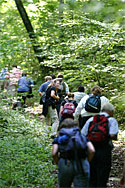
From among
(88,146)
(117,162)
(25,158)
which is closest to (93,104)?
(25,158)

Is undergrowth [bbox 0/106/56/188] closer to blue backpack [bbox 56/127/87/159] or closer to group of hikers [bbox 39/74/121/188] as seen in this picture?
group of hikers [bbox 39/74/121/188]

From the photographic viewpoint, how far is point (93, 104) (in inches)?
307

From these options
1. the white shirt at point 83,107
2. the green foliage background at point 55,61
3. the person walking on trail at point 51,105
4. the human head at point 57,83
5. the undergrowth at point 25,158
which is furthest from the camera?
the human head at point 57,83

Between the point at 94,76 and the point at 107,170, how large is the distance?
7.32m

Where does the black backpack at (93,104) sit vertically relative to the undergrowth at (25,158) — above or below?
above

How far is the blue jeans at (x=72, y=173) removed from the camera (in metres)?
5.07

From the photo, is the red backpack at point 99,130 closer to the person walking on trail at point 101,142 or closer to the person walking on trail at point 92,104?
the person walking on trail at point 101,142

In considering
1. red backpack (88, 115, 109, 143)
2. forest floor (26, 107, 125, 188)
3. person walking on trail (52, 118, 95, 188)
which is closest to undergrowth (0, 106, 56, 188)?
forest floor (26, 107, 125, 188)

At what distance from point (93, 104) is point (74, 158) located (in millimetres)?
2868

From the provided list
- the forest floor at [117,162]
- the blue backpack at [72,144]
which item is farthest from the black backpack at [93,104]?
the blue backpack at [72,144]

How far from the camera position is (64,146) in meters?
5.12

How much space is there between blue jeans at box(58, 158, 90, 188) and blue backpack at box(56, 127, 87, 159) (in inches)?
3.8

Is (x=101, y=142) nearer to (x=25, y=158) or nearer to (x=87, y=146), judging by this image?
(x=87, y=146)

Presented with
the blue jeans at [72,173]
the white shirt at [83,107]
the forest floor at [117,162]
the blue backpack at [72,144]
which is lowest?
the forest floor at [117,162]
